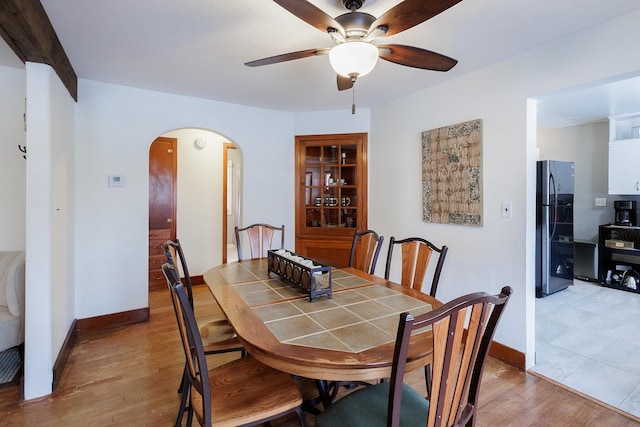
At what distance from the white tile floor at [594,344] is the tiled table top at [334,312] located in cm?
158

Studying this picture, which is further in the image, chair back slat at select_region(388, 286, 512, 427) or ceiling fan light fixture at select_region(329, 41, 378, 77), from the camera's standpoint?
ceiling fan light fixture at select_region(329, 41, 378, 77)

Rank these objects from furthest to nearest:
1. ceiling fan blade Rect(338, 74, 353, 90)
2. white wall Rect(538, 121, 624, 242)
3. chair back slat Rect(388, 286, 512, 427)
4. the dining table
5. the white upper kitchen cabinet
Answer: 1. white wall Rect(538, 121, 624, 242)
2. the white upper kitchen cabinet
3. ceiling fan blade Rect(338, 74, 353, 90)
4. the dining table
5. chair back slat Rect(388, 286, 512, 427)

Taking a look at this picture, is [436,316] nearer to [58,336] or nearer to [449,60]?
[449,60]

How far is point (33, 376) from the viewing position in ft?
6.73

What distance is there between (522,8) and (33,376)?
3749mm

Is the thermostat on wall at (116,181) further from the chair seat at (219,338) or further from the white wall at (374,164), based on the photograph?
the chair seat at (219,338)

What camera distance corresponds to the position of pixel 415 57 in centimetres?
180

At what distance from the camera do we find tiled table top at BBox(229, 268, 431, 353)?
125 cm

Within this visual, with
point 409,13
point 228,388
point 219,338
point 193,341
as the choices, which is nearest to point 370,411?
point 228,388

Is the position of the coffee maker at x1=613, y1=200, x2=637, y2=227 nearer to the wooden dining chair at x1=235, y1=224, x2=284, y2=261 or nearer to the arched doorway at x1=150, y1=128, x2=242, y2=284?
the wooden dining chair at x1=235, y1=224, x2=284, y2=261

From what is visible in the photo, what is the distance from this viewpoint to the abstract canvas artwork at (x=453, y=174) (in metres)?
2.74

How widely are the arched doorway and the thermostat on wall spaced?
1.25 metres

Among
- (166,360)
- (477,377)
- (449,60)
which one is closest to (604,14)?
(449,60)

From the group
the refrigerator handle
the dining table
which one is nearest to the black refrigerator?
the refrigerator handle
